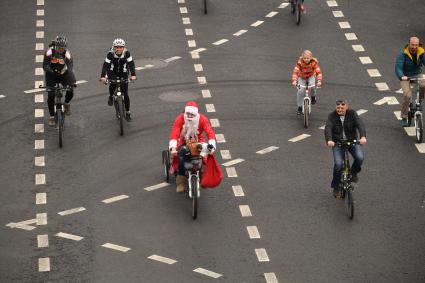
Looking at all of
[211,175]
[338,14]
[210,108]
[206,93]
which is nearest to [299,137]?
[210,108]

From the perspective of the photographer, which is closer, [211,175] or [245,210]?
[211,175]

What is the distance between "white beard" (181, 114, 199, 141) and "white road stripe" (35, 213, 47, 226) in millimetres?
3030

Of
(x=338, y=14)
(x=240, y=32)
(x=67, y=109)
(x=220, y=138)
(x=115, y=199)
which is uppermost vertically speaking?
(x=338, y=14)

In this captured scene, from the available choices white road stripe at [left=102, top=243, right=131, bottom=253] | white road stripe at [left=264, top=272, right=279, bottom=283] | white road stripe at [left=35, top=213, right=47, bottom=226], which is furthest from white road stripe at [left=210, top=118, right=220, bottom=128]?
white road stripe at [left=264, top=272, right=279, bottom=283]

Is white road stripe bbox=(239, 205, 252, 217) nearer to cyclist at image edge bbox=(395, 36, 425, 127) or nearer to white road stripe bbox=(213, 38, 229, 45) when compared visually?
cyclist at image edge bbox=(395, 36, 425, 127)

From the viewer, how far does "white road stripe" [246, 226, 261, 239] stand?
25859mm

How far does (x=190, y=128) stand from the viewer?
27047 mm

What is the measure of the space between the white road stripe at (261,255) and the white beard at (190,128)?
297 cm

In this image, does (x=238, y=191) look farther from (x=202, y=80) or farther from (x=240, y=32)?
(x=240, y=32)

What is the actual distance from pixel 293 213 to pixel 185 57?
31.9ft

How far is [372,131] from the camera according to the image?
1217 inches

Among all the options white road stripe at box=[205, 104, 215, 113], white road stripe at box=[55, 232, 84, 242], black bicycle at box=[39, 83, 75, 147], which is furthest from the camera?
white road stripe at box=[205, 104, 215, 113]

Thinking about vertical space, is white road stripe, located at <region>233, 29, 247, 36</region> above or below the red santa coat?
above

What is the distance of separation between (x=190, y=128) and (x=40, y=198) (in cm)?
327
